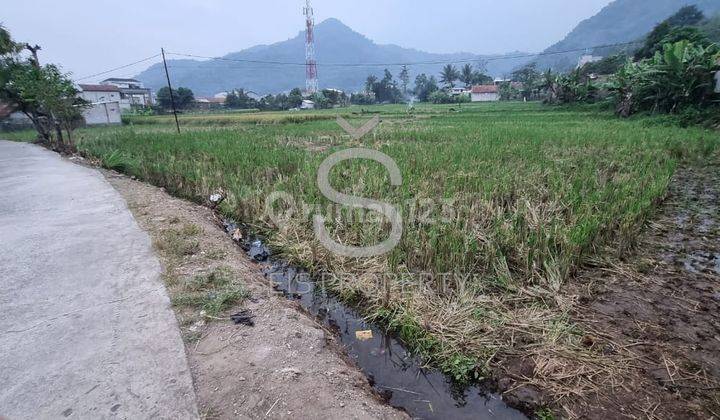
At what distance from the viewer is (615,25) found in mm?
164125

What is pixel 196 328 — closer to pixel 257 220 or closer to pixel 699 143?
pixel 257 220

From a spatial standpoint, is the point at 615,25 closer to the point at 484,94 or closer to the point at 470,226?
the point at 484,94

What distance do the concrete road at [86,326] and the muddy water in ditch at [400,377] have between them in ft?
4.04

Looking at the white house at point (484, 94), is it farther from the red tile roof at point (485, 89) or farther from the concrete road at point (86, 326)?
the concrete road at point (86, 326)

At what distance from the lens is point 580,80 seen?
2928 centimetres

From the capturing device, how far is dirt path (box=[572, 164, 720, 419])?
2160 mm

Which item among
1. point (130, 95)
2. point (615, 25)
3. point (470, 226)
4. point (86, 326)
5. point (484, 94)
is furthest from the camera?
point (615, 25)

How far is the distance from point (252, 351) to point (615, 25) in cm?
21819

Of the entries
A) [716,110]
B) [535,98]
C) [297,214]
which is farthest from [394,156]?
[535,98]

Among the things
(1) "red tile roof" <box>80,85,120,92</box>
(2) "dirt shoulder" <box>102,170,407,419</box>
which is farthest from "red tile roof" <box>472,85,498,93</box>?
(2) "dirt shoulder" <box>102,170,407,419</box>

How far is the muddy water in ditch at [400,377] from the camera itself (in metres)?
2.28

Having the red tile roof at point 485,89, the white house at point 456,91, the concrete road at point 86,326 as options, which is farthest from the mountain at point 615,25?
the concrete road at point 86,326

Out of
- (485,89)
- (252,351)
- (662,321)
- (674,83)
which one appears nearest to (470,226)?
(662,321)

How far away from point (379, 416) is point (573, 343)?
1.58m
